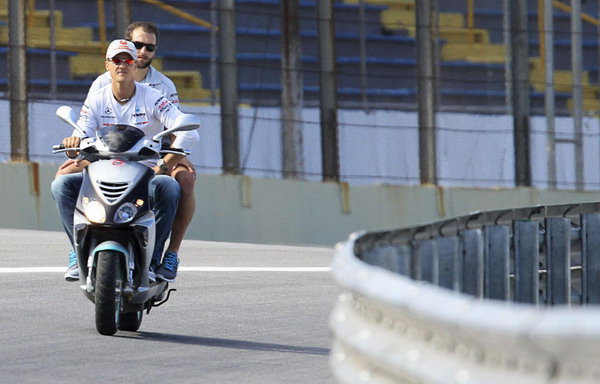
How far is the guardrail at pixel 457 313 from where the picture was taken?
10.7 ft

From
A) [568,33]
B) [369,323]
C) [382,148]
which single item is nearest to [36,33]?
[382,148]

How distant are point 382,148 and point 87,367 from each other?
41.9 feet

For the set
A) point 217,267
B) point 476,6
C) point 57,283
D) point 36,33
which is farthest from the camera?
point 476,6

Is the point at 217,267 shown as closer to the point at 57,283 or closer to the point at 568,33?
the point at 57,283

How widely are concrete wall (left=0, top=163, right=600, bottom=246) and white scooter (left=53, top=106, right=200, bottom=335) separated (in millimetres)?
7985

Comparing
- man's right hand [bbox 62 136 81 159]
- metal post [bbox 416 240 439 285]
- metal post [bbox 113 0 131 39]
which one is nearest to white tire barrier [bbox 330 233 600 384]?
metal post [bbox 416 240 439 285]

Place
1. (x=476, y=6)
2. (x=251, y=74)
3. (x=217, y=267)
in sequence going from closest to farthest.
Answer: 1. (x=217, y=267)
2. (x=251, y=74)
3. (x=476, y=6)

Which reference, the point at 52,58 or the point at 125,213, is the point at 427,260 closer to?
the point at 125,213

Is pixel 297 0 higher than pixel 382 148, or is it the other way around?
pixel 297 0

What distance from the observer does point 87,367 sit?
7.11 m

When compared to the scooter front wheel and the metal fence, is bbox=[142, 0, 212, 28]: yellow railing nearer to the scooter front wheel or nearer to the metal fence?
the metal fence

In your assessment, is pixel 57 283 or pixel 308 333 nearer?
pixel 308 333

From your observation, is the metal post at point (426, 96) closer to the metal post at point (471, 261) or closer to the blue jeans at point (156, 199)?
the blue jeans at point (156, 199)

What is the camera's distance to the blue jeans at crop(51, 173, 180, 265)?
27.6 ft
